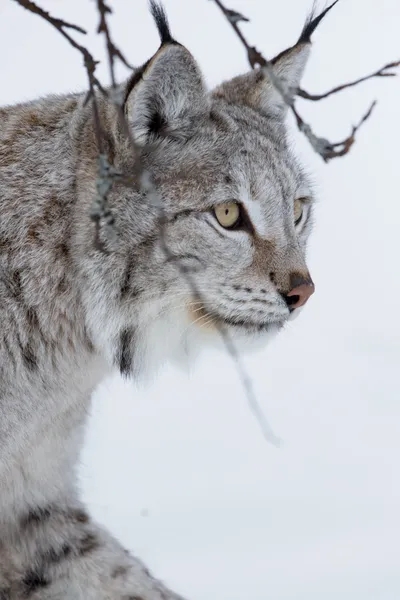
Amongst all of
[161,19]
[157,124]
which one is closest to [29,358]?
[157,124]

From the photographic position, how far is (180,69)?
2.98 meters

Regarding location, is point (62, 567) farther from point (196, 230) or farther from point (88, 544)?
point (196, 230)

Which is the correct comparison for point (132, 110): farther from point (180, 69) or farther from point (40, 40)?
point (40, 40)

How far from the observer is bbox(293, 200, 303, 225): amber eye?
3.29 m

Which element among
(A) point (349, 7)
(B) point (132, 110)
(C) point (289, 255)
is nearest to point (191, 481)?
(C) point (289, 255)

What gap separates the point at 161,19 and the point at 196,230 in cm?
65

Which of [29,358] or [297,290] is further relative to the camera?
[29,358]

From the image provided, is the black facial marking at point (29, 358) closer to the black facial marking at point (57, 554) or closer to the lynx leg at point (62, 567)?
the lynx leg at point (62, 567)

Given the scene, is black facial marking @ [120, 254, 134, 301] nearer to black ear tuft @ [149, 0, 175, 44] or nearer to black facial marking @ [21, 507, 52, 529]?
black ear tuft @ [149, 0, 175, 44]

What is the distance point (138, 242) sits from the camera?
119 inches

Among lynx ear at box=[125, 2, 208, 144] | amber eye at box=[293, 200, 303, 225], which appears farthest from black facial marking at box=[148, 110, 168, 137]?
amber eye at box=[293, 200, 303, 225]

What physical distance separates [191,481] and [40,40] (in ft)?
15.9

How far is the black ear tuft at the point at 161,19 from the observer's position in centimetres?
255

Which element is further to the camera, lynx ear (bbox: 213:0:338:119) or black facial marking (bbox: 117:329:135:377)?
lynx ear (bbox: 213:0:338:119)
